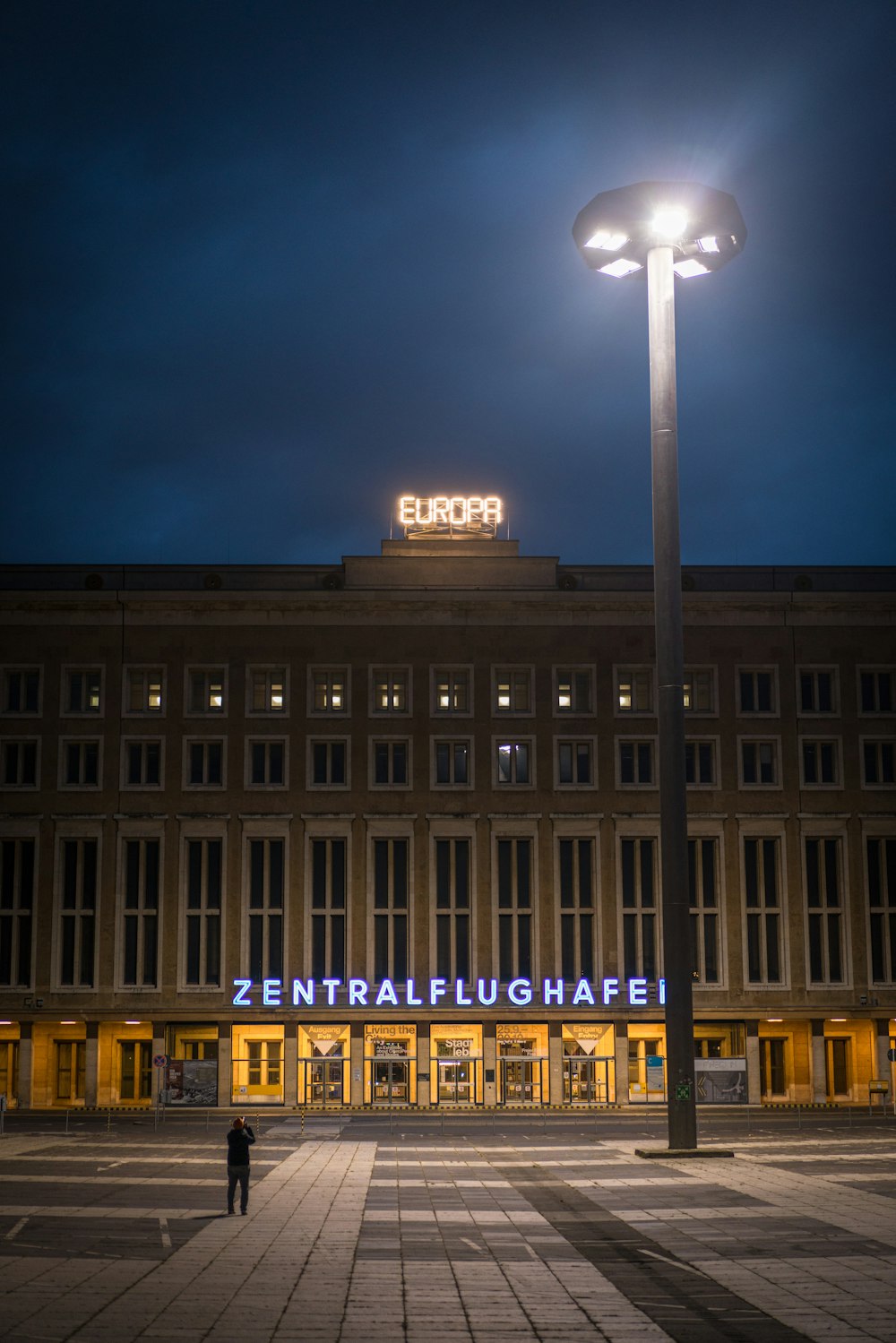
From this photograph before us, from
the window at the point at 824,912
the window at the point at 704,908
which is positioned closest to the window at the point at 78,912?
the window at the point at 704,908

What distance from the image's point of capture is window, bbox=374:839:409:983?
71.2 meters

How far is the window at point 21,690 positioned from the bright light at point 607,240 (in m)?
42.3

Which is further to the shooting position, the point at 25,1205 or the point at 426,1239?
the point at 25,1205

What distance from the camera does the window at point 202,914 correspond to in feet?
234

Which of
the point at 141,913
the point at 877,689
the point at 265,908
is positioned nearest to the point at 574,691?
the point at 877,689

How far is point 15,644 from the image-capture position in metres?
73.2

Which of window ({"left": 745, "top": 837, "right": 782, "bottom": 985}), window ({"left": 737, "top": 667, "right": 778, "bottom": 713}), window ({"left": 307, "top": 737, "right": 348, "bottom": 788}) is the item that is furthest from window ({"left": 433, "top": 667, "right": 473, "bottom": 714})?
window ({"left": 745, "top": 837, "right": 782, "bottom": 985})

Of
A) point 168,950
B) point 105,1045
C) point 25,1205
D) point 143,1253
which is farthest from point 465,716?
point 143,1253

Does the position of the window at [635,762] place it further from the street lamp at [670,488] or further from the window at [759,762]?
the street lamp at [670,488]

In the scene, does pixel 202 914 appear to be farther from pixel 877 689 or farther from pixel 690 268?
pixel 690 268

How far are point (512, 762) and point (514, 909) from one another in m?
7.26

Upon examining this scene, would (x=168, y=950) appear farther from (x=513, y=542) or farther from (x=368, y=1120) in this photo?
(x=513, y=542)

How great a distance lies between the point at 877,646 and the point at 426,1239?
55569 millimetres

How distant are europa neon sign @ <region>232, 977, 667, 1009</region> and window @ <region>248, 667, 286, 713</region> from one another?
43.9ft
